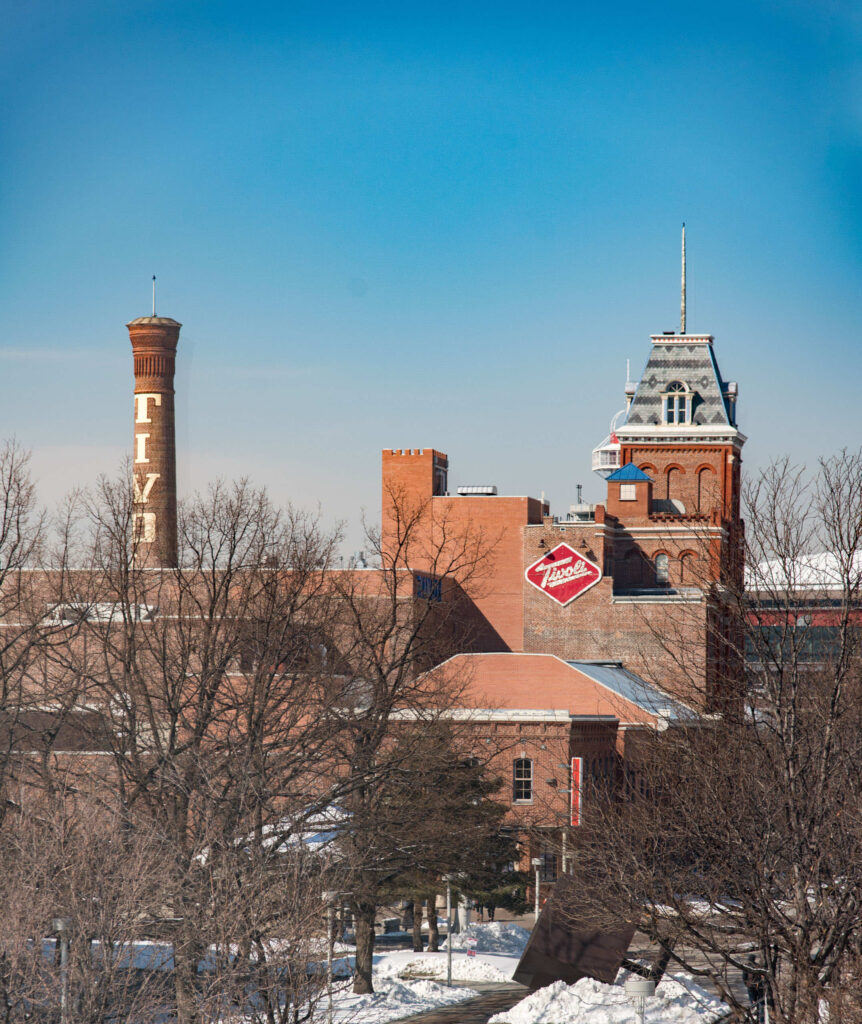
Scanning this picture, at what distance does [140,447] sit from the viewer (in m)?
82.2

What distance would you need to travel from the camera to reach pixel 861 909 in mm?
19453

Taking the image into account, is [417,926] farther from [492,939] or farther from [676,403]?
[676,403]

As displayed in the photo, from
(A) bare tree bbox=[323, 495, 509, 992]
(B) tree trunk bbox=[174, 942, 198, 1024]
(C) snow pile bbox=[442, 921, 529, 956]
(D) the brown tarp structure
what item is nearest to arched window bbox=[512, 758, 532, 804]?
(C) snow pile bbox=[442, 921, 529, 956]

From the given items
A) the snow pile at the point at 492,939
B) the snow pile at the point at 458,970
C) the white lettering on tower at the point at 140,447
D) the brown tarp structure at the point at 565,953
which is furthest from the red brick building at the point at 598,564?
the brown tarp structure at the point at 565,953

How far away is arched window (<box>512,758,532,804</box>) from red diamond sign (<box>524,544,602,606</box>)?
2206cm

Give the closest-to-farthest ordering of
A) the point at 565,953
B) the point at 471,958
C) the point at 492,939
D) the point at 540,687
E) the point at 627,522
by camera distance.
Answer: the point at 565,953, the point at 471,958, the point at 492,939, the point at 540,687, the point at 627,522

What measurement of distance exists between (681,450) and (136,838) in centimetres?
6421

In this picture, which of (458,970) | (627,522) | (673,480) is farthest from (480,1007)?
(673,480)

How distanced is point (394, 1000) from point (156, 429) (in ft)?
173

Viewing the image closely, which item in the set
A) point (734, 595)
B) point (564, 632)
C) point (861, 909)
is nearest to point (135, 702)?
point (734, 595)

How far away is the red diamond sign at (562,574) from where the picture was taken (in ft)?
254

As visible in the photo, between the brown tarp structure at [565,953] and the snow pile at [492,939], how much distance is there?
9.46m

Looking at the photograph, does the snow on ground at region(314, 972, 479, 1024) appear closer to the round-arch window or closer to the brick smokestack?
the brick smokestack

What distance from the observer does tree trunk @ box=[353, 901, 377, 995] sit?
3406 centimetres
